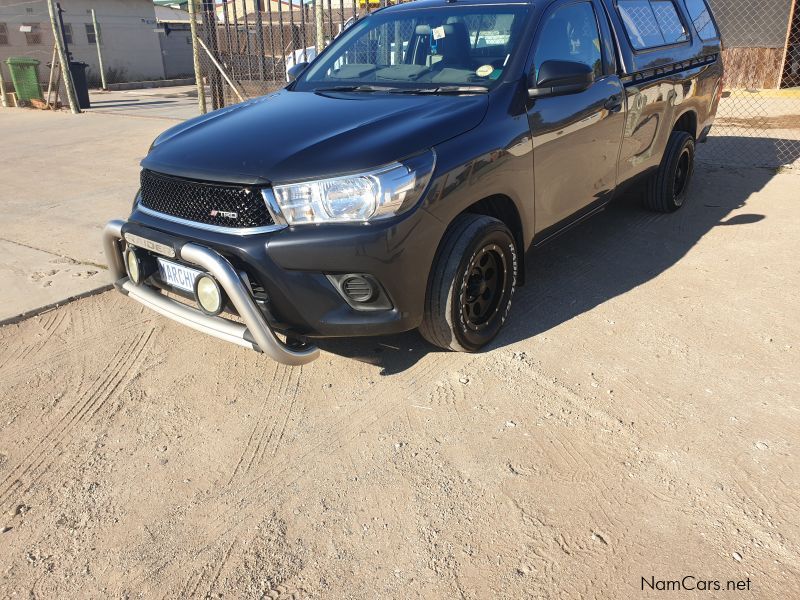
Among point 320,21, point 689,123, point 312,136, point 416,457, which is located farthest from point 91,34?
point 416,457

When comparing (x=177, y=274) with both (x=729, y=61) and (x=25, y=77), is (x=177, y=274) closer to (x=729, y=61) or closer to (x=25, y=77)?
(x=729, y=61)

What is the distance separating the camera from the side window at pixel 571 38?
151 inches

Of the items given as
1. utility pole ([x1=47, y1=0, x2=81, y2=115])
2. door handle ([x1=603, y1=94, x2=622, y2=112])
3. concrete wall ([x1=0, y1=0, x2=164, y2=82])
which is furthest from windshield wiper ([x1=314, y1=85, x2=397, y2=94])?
concrete wall ([x1=0, y1=0, x2=164, y2=82])

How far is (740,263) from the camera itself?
4.88 meters

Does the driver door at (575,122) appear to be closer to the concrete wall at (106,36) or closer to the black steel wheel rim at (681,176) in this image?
the black steel wheel rim at (681,176)

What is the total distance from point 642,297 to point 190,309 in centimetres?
280

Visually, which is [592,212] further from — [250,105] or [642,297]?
[250,105]

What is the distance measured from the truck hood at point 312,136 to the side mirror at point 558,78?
352mm

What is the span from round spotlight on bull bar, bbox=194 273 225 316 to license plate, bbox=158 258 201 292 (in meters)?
0.04

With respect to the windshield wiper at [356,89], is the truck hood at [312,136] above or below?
below

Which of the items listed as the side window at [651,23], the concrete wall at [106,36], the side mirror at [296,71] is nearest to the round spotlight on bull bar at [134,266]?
the side mirror at [296,71]

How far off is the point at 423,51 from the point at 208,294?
206 cm

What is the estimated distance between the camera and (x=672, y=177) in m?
5.73

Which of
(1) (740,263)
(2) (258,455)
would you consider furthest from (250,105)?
(1) (740,263)
